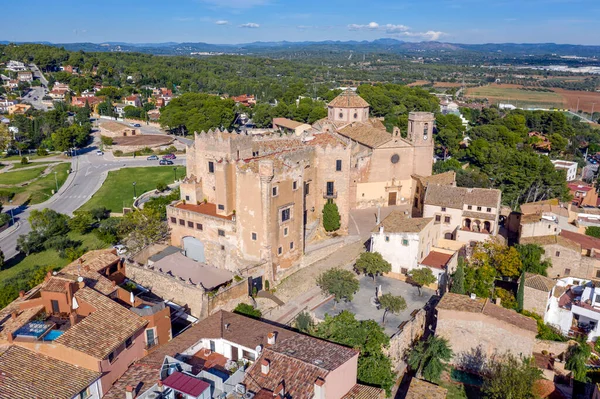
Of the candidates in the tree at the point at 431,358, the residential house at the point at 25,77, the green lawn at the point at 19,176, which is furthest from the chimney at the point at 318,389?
the residential house at the point at 25,77

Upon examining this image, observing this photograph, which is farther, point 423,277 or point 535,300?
point 423,277

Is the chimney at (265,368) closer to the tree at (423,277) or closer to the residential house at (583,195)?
the tree at (423,277)

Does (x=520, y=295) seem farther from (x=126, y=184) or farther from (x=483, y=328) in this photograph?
(x=126, y=184)

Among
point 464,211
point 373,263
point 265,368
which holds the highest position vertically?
point 464,211

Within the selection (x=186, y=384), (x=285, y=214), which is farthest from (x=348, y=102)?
(x=186, y=384)

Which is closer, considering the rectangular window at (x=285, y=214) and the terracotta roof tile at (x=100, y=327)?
the terracotta roof tile at (x=100, y=327)

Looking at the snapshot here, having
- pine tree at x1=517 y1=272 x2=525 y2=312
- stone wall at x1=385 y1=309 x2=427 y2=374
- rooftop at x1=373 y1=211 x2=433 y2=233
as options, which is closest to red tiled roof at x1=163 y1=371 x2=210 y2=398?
stone wall at x1=385 y1=309 x2=427 y2=374
